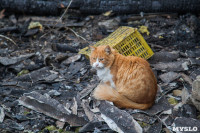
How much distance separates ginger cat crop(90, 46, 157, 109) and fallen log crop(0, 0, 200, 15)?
10.9 feet

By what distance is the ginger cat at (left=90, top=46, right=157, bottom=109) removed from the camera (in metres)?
4.62

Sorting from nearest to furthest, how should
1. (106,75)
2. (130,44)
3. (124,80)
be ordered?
(124,80), (106,75), (130,44)

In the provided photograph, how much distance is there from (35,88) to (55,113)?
111 cm

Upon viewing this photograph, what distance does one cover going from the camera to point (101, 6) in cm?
809

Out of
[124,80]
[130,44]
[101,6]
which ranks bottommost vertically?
[124,80]

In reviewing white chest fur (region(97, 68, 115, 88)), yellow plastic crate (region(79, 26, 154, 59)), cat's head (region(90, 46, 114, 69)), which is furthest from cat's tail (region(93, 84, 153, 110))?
yellow plastic crate (region(79, 26, 154, 59))

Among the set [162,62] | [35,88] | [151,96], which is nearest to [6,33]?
[35,88]

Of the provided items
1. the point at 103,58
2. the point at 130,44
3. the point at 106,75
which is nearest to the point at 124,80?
the point at 106,75

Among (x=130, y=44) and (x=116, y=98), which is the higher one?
(x=130, y=44)

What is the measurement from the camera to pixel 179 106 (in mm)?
4770

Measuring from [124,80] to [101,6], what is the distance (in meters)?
3.89

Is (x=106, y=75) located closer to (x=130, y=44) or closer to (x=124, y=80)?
(x=124, y=80)

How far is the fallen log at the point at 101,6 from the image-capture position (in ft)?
25.5

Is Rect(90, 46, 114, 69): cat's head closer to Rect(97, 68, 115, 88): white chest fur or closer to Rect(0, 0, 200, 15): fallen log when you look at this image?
Rect(97, 68, 115, 88): white chest fur
